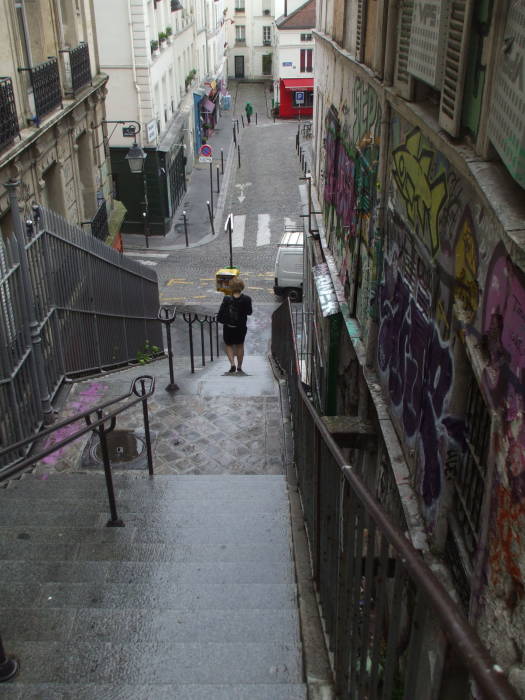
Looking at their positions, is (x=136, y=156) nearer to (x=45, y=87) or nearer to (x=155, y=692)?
(x=45, y=87)

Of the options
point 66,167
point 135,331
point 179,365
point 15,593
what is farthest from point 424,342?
point 66,167

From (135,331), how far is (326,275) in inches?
154

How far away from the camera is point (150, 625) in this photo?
12.6ft

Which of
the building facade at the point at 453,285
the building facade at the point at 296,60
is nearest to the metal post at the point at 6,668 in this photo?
the building facade at the point at 453,285

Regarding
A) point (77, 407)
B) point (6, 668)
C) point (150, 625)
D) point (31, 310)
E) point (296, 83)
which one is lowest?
point (296, 83)

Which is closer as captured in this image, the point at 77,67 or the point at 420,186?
the point at 420,186

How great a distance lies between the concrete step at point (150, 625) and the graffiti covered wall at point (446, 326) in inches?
42.2

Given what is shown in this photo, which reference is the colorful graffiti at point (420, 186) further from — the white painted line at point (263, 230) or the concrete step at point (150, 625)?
the white painted line at point (263, 230)

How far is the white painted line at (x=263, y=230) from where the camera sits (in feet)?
81.2

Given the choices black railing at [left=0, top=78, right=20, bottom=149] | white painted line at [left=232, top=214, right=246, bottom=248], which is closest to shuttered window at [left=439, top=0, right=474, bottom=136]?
black railing at [left=0, top=78, right=20, bottom=149]

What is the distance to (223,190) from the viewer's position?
30641 mm

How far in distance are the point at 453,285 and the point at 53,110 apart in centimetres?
987

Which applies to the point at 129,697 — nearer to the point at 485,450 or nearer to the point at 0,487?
the point at 485,450

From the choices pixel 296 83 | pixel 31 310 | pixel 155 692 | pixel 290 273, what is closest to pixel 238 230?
pixel 290 273
